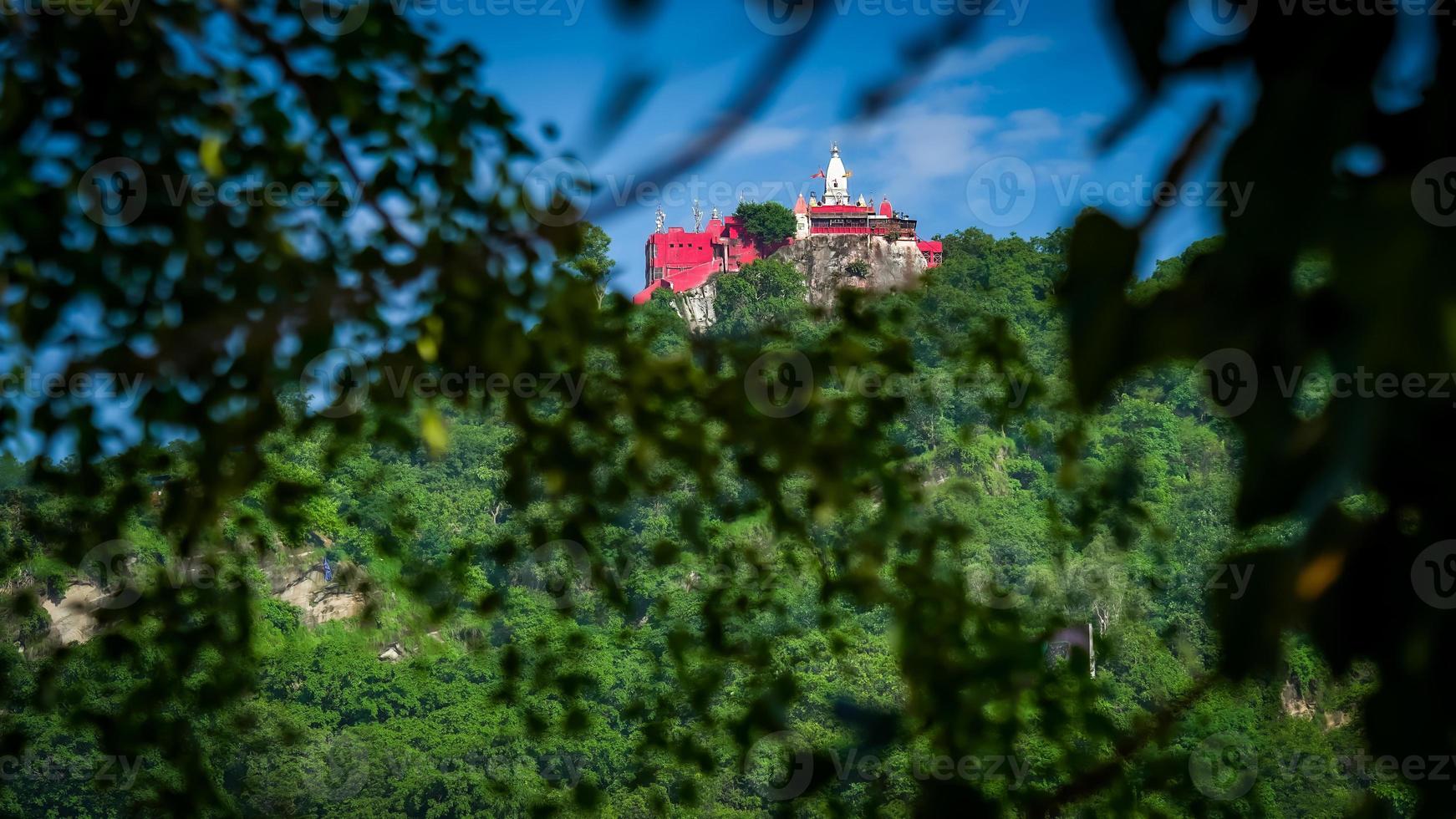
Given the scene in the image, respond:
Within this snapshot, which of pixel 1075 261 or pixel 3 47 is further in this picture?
pixel 3 47

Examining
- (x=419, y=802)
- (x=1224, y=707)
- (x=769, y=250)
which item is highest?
(x=769, y=250)

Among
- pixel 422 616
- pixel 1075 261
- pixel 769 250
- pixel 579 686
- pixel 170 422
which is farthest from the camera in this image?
pixel 769 250

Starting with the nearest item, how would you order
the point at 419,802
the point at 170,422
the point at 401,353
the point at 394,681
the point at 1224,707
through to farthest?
the point at 170,422 < the point at 401,353 < the point at 1224,707 < the point at 419,802 < the point at 394,681

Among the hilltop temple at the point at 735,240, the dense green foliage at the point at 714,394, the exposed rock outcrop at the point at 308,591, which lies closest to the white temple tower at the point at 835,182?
the hilltop temple at the point at 735,240

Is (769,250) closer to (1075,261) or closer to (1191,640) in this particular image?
(1191,640)

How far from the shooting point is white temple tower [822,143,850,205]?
52.1 m

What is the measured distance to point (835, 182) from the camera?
52844 mm

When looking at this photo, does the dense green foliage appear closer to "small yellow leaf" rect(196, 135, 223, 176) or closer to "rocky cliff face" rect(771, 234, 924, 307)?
"small yellow leaf" rect(196, 135, 223, 176)

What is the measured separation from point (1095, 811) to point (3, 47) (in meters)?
2.07

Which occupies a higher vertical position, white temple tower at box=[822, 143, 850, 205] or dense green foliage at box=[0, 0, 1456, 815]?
white temple tower at box=[822, 143, 850, 205]

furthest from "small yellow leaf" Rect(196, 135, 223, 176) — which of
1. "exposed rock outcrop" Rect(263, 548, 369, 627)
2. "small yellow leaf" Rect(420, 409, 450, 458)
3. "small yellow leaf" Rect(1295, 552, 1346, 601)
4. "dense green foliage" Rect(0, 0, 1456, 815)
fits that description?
"exposed rock outcrop" Rect(263, 548, 369, 627)

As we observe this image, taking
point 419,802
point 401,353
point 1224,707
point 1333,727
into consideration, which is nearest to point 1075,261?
point 401,353

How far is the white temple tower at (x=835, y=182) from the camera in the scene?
52094mm

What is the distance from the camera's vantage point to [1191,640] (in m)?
27.6
